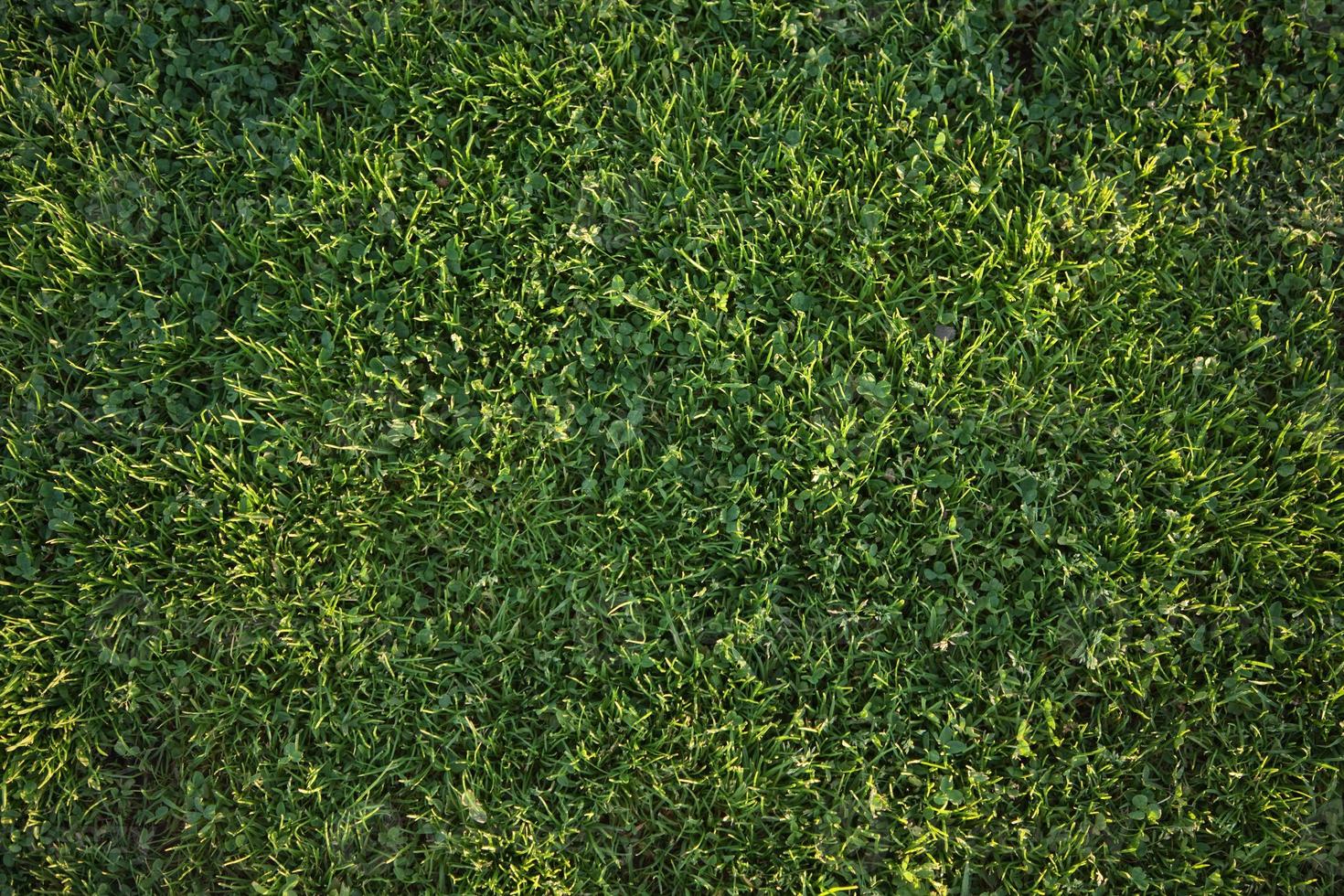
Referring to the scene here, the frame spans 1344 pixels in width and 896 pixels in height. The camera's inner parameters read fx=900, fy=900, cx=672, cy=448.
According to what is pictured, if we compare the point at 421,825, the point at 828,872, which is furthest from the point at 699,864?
the point at 421,825

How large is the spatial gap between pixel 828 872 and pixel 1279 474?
1704mm

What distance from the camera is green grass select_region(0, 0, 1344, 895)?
2.40 m

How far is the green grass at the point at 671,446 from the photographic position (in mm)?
2402

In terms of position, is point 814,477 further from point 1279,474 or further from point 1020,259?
Answer: point 1279,474

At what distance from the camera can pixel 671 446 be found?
2609 mm

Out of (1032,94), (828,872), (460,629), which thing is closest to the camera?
(828,872)

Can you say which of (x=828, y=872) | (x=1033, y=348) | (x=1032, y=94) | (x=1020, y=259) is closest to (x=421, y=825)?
(x=828, y=872)

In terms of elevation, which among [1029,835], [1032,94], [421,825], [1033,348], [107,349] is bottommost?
[421,825]

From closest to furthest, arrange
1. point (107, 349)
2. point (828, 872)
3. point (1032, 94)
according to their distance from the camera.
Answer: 1. point (828, 872)
2. point (107, 349)
3. point (1032, 94)

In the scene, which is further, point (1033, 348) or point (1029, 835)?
point (1033, 348)

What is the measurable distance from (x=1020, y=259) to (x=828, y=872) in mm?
1837

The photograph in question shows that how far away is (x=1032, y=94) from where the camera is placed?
2908 mm

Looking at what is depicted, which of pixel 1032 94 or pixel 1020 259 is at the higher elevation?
pixel 1032 94

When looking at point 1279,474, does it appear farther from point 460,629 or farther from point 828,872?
point 460,629
